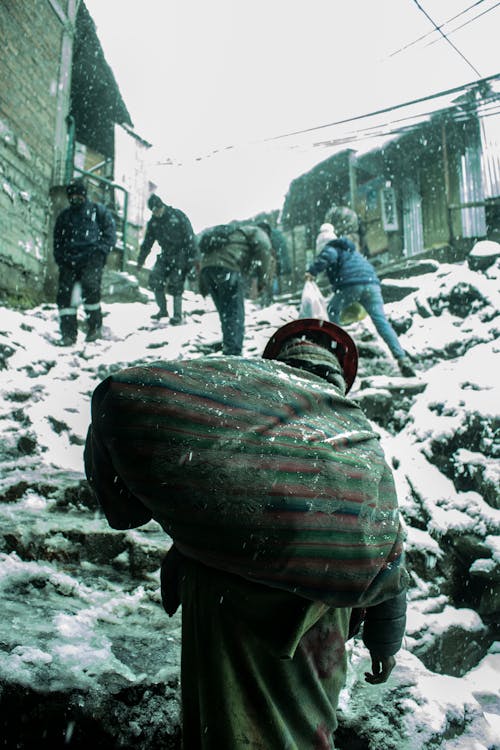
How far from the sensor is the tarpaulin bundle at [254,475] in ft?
3.02

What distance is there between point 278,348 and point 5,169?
6944 millimetres

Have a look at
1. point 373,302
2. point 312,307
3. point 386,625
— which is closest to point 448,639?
point 386,625

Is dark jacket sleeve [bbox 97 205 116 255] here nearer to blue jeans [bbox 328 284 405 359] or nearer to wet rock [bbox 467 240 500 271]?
blue jeans [bbox 328 284 405 359]

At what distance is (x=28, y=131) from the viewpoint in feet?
25.3

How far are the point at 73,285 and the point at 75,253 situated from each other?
41cm

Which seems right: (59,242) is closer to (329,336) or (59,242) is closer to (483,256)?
(329,336)

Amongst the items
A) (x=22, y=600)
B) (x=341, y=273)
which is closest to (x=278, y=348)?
(x=22, y=600)

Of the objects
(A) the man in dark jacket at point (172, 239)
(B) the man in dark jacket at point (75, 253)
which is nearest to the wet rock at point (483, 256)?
(A) the man in dark jacket at point (172, 239)

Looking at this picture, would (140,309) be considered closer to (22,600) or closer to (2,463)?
(2,463)

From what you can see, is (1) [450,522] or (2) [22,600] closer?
(2) [22,600]

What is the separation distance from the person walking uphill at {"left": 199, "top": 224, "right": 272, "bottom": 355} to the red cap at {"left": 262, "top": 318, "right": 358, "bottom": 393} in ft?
12.2

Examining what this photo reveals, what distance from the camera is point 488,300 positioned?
7125 mm

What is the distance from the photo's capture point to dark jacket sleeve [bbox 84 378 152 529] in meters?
1.08

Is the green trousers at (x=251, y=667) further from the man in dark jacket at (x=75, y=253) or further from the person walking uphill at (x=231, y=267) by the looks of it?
the man in dark jacket at (x=75, y=253)
